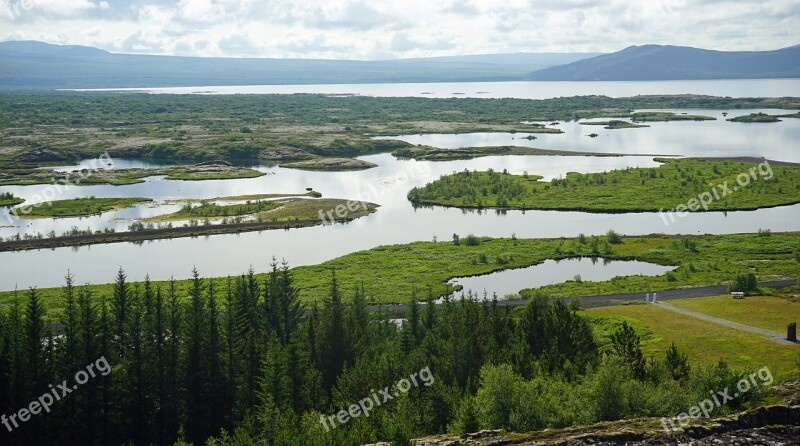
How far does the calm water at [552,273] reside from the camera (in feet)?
273

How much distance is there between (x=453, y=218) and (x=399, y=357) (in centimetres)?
6973

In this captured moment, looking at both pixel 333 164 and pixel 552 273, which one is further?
pixel 333 164

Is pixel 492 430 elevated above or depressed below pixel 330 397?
above

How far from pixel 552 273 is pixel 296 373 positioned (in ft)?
149

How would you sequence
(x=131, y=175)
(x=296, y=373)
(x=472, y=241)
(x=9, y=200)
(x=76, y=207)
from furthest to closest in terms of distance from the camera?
1. (x=131, y=175)
2. (x=9, y=200)
3. (x=76, y=207)
4. (x=472, y=241)
5. (x=296, y=373)

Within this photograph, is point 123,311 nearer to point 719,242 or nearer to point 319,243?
point 319,243

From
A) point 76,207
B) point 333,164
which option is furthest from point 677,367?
point 333,164

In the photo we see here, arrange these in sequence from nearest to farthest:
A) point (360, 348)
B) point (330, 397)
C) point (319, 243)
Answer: point (330, 397), point (360, 348), point (319, 243)

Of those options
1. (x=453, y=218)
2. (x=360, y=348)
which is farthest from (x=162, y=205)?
(x=360, y=348)

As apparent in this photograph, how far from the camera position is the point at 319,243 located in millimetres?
104438

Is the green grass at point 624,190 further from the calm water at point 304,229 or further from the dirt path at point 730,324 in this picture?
the dirt path at point 730,324

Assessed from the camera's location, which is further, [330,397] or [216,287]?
[216,287]

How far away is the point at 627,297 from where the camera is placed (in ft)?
245

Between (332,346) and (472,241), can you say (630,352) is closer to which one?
(332,346)
